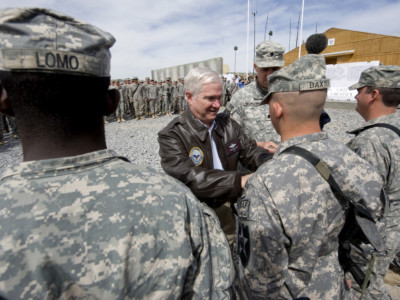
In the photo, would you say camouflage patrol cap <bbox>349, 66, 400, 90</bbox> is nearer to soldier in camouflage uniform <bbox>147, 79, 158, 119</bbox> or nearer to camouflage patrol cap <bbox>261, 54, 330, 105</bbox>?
camouflage patrol cap <bbox>261, 54, 330, 105</bbox>

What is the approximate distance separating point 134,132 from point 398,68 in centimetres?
1032

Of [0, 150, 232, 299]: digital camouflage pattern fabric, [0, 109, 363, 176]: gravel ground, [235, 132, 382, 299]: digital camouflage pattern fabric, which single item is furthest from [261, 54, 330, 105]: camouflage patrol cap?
[0, 109, 363, 176]: gravel ground

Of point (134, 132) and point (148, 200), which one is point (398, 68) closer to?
point (148, 200)

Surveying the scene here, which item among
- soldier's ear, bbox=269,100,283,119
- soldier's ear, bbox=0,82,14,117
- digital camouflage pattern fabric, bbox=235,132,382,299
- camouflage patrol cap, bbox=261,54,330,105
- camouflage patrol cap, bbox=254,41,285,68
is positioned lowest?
digital camouflage pattern fabric, bbox=235,132,382,299

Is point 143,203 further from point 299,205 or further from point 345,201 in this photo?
point 345,201

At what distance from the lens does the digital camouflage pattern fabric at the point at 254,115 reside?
3076 millimetres

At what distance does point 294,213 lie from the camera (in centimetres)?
127

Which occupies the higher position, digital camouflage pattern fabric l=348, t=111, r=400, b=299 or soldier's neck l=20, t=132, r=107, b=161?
soldier's neck l=20, t=132, r=107, b=161

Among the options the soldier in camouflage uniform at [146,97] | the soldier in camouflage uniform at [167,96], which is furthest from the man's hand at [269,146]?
the soldier in camouflage uniform at [167,96]

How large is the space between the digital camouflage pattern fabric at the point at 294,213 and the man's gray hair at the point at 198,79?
3.35 ft

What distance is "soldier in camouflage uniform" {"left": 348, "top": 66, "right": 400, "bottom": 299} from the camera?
6.91 ft

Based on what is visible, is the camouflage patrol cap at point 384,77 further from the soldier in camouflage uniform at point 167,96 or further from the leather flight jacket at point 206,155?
the soldier in camouflage uniform at point 167,96

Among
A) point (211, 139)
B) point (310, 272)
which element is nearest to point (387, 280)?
point (310, 272)

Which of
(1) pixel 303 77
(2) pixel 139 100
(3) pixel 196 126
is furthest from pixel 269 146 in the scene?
(2) pixel 139 100
